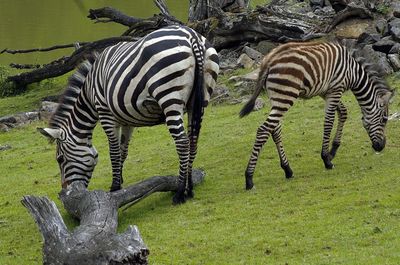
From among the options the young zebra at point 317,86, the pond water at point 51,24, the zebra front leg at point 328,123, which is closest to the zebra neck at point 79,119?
the young zebra at point 317,86

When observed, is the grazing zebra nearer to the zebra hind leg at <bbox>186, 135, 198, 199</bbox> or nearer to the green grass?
the zebra hind leg at <bbox>186, 135, 198, 199</bbox>

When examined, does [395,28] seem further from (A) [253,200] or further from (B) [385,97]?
(A) [253,200]

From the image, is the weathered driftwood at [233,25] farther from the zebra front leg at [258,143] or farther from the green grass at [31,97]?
the zebra front leg at [258,143]

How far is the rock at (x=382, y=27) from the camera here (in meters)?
19.5

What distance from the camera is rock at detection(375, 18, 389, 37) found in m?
19.5

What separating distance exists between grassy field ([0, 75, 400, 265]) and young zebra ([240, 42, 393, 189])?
488 mm

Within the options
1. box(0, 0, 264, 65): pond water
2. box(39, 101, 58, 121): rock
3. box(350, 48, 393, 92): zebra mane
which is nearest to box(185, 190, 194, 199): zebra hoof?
box(350, 48, 393, 92): zebra mane

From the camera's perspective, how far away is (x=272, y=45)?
68.3 ft

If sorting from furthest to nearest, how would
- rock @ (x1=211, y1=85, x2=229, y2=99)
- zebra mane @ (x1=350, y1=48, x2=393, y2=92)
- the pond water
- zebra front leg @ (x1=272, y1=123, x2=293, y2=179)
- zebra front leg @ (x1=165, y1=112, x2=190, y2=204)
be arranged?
the pond water, rock @ (x1=211, y1=85, x2=229, y2=99), zebra mane @ (x1=350, y1=48, x2=393, y2=92), zebra front leg @ (x1=272, y1=123, x2=293, y2=179), zebra front leg @ (x1=165, y1=112, x2=190, y2=204)

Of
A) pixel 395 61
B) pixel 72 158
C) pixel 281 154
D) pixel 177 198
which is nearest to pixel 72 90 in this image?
pixel 72 158

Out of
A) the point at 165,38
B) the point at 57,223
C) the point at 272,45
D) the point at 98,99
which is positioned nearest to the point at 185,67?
the point at 165,38

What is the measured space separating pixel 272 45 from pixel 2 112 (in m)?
7.94

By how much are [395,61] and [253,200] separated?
8.83 meters

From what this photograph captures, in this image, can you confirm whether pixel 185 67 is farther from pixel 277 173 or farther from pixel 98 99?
pixel 277 173
